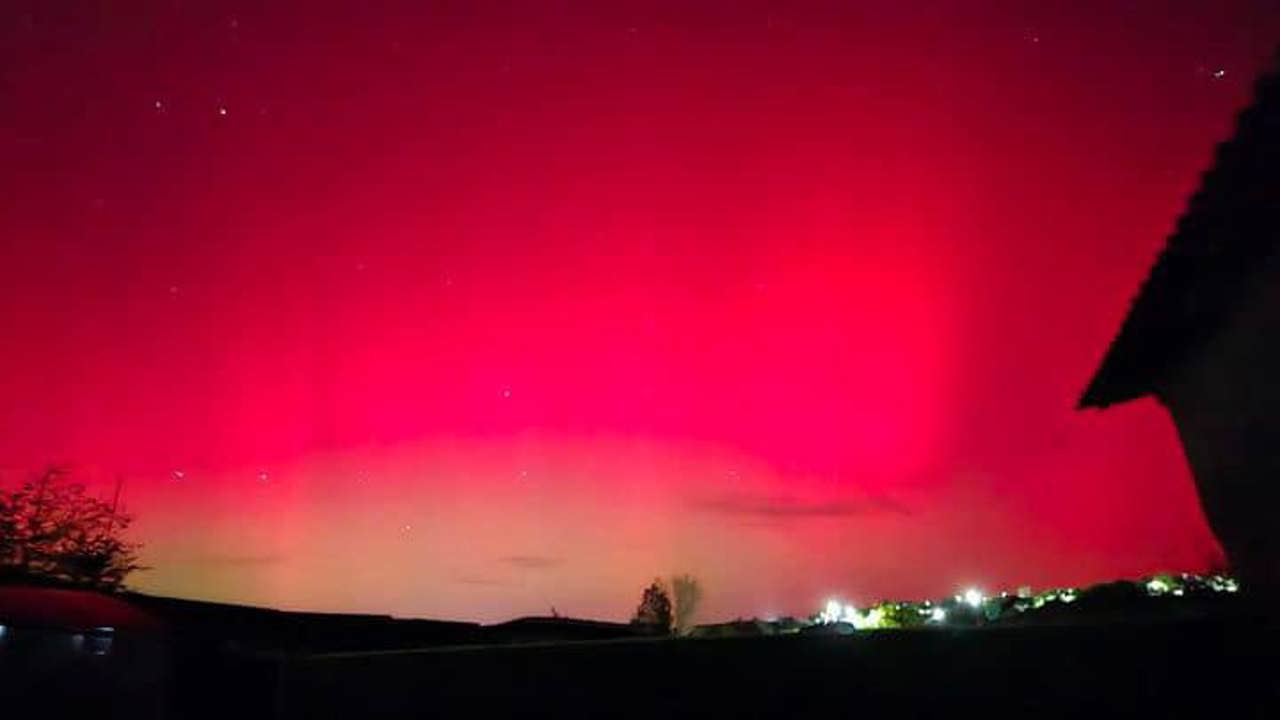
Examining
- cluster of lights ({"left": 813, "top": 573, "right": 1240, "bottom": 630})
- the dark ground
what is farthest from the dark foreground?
cluster of lights ({"left": 813, "top": 573, "right": 1240, "bottom": 630})

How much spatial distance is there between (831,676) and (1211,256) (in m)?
5.68

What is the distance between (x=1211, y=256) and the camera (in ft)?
20.1

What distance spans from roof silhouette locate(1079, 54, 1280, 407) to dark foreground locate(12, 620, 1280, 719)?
12.1 ft

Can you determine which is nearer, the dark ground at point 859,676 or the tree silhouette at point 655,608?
the dark ground at point 859,676

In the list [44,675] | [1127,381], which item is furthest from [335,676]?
[1127,381]

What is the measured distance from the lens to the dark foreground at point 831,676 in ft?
7.50

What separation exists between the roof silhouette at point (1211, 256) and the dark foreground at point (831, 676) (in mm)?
3690

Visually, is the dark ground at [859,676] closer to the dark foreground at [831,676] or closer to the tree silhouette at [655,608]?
the dark foreground at [831,676]

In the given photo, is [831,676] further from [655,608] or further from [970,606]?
[655,608]

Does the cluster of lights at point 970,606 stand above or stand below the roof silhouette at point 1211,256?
below

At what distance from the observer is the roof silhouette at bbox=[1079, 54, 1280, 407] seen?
4.76 meters

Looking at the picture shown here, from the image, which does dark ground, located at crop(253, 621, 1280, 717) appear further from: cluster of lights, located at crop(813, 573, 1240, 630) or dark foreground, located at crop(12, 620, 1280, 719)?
cluster of lights, located at crop(813, 573, 1240, 630)

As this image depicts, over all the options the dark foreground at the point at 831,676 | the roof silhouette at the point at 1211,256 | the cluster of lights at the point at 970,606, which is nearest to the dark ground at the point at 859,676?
the dark foreground at the point at 831,676

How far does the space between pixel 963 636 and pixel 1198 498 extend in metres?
8.10
